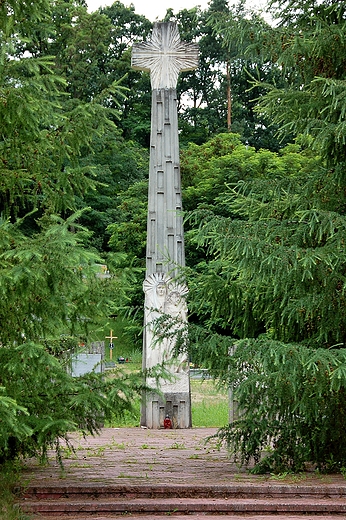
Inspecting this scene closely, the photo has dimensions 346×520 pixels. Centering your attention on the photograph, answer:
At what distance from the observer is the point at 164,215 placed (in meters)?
14.3

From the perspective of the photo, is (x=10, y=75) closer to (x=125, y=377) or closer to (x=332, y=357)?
(x=125, y=377)

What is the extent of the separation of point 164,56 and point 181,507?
9570 mm

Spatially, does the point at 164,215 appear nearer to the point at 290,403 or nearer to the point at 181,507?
the point at 290,403

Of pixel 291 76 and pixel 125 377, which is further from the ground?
pixel 291 76

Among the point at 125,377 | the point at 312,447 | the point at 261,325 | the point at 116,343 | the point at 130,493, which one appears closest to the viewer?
the point at 125,377

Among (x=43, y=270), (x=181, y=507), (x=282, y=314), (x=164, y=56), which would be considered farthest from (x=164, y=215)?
(x=43, y=270)

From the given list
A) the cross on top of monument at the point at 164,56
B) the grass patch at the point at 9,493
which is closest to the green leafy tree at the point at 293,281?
the grass patch at the point at 9,493

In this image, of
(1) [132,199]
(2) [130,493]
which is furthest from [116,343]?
(2) [130,493]

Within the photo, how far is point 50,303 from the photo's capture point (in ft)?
20.6

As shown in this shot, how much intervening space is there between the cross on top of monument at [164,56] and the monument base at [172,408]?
502 centimetres

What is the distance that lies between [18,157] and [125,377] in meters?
1.99

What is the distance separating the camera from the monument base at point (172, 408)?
14.0 m

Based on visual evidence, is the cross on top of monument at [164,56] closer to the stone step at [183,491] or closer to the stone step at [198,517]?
the stone step at [183,491]

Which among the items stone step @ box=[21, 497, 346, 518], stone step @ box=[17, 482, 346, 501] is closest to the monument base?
stone step @ box=[17, 482, 346, 501]
